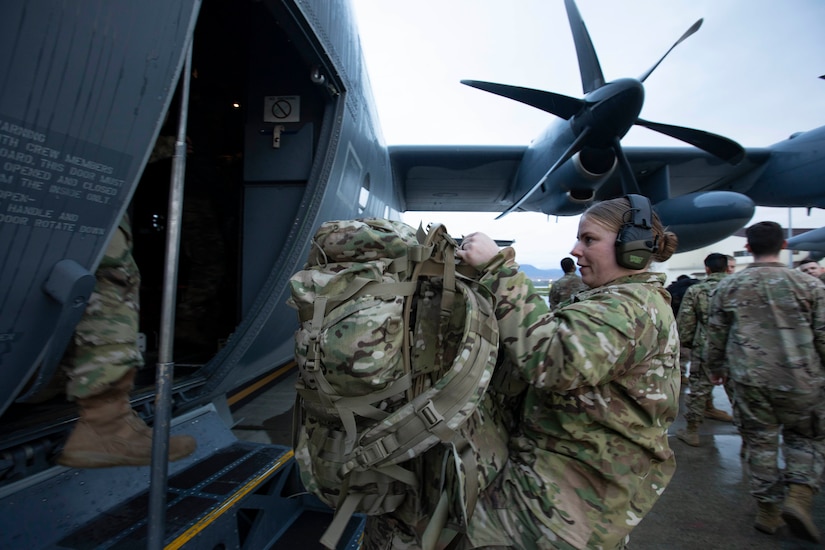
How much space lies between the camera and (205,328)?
14.6 feet

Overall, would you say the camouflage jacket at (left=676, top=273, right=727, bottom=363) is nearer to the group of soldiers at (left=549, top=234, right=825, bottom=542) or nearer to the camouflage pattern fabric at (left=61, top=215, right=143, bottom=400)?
the group of soldiers at (left=549, top=234, right=825, bottom=542)

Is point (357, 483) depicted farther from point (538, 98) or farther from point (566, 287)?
point (538, 98)

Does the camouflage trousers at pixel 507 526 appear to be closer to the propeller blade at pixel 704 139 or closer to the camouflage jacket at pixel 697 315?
the camouflage jacket at pixel 697 315

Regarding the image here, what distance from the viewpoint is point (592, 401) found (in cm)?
122

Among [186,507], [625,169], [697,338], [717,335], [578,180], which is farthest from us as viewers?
[578,180]

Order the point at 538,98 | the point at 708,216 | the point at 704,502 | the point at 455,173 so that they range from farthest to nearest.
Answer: the point at 455,173 → the point at 708,216 → the point at 538,98 → the point at 704,502

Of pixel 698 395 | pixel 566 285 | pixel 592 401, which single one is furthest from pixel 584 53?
pixel 592 401

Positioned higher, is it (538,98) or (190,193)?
(538,98)

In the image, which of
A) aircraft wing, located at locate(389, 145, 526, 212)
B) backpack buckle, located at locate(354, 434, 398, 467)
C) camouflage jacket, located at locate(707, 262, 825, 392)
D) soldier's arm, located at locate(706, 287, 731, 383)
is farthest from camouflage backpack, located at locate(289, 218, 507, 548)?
aircraft wing, located at locate(389, 145, 526, 212)

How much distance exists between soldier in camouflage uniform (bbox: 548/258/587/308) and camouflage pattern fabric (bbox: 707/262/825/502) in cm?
297

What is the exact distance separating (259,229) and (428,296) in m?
2.80

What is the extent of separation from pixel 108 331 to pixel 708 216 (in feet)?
27.6

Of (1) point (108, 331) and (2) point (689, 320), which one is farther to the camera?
(2) point (689, 320)

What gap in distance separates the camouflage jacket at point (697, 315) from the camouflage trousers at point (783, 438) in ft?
5.63
